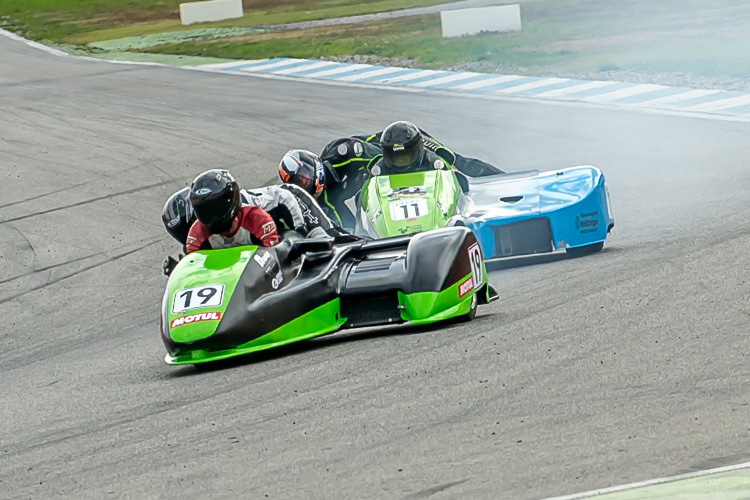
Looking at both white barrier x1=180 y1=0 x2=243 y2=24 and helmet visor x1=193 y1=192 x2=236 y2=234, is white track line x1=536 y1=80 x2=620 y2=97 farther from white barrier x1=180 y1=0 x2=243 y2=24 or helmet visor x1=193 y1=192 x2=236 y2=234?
white barrier x1=180 y1=0 x2=243 y2=24

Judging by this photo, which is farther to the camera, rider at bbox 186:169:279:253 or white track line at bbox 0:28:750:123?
white track line at bbox 0:28:750:123

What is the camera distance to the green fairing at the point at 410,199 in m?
8.86

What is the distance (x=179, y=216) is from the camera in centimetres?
822

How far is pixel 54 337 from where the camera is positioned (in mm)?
8977

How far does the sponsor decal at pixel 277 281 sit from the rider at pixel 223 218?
17.0 inches

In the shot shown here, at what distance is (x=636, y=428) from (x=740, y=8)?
21.4m

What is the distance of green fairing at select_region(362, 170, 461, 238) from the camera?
29.1ft

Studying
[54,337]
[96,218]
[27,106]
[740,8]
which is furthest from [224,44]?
[54,337]

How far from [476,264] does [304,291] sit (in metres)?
1.11

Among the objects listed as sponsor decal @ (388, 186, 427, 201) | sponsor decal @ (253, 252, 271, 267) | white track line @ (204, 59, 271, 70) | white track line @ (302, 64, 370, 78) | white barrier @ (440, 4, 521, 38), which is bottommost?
sponsor decal @ (388, 186, 427, 201)

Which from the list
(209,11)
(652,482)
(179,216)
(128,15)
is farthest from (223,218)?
(128,15)

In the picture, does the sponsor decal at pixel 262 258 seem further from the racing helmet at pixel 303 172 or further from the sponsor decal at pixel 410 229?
the racing helmet at pixel 303 172

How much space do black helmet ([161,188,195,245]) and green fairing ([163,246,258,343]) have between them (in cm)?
88

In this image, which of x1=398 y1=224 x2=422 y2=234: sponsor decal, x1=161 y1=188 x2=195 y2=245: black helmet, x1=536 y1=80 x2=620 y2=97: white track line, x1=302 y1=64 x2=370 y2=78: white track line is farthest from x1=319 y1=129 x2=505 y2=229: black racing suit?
x1=302 y1=64 x2=370 y2=78: white track line
